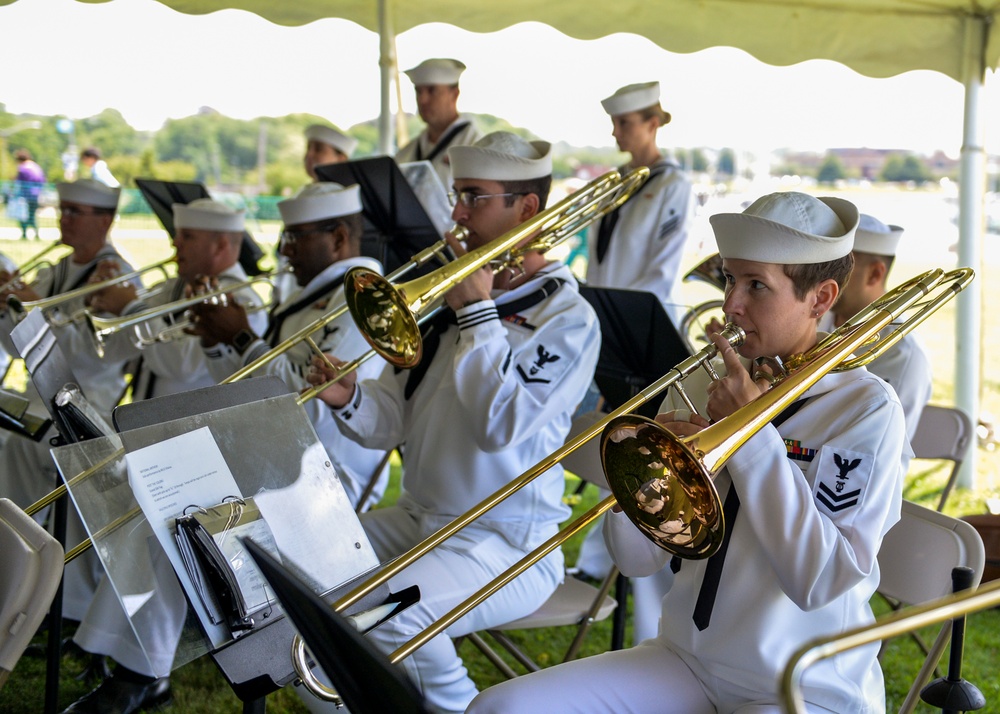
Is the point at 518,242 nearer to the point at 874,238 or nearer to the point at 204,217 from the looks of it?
the point at 874,238

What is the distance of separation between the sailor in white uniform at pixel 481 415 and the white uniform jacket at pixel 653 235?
5.25 feet

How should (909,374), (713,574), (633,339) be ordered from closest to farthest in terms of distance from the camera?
(713,574) < (633,339) < (909,374)

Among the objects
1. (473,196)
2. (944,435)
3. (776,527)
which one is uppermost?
(473,196)

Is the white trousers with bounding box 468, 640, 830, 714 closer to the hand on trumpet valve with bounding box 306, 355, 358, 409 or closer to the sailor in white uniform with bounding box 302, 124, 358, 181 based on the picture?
the hand on trumpet valve with bounding box 306, 355, 358, 409

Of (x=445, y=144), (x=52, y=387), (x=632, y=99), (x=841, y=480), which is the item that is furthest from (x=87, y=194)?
(x=841, y=480)

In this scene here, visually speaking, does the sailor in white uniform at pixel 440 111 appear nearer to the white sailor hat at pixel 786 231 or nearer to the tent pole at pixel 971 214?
the tent pole at pixel 971 214

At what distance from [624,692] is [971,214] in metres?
4.19

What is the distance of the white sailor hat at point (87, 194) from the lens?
5.42 m

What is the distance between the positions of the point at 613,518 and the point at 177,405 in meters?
0.97

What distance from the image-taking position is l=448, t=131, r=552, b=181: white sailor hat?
10.3ft

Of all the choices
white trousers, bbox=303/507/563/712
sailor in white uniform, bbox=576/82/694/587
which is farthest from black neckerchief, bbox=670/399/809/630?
sailor in white uniform, bbox=576/82/694/587

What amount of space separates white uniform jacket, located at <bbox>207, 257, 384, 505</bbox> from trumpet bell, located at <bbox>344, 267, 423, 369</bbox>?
2.61 ft

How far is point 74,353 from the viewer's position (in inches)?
187

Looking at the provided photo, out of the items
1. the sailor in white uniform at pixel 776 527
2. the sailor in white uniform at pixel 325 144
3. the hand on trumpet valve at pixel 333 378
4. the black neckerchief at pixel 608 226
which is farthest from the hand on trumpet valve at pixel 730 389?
the sailor in white uniform at pixel 325 144
